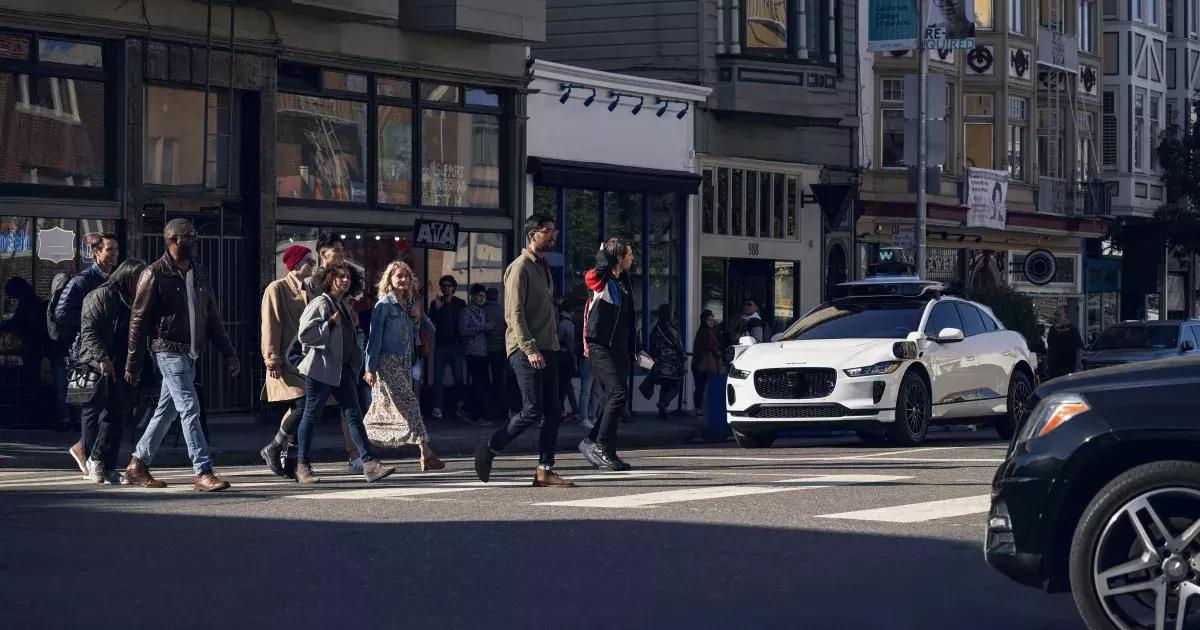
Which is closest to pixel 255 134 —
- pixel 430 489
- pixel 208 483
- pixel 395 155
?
pixel 395 155

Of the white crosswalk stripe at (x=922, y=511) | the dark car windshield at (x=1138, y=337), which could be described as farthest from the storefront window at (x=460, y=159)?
the white crosswalk stripe at (x=922, y=511)

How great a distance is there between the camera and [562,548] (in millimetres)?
10031

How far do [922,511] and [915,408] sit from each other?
7.86m

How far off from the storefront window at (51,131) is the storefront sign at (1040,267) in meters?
25.7

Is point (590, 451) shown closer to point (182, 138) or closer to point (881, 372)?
point (881, 372)

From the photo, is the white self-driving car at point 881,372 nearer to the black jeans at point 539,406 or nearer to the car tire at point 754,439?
the car tire at point 754,439

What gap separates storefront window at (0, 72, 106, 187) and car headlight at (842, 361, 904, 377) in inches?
330

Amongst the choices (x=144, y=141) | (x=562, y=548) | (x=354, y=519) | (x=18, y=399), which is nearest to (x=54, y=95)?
(x=144, y=141)

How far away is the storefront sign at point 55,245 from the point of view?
69.1 feet

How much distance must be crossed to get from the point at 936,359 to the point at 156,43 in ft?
29.7

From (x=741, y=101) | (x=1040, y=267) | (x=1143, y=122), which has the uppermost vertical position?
(x=1143, y=122)

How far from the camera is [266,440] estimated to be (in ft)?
65.0

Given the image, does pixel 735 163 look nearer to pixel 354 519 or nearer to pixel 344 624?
pixel 354 519

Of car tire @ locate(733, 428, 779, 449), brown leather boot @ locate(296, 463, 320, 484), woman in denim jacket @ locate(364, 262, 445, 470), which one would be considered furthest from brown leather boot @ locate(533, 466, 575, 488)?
car tire @ locate(733, 428, 779, 449)
